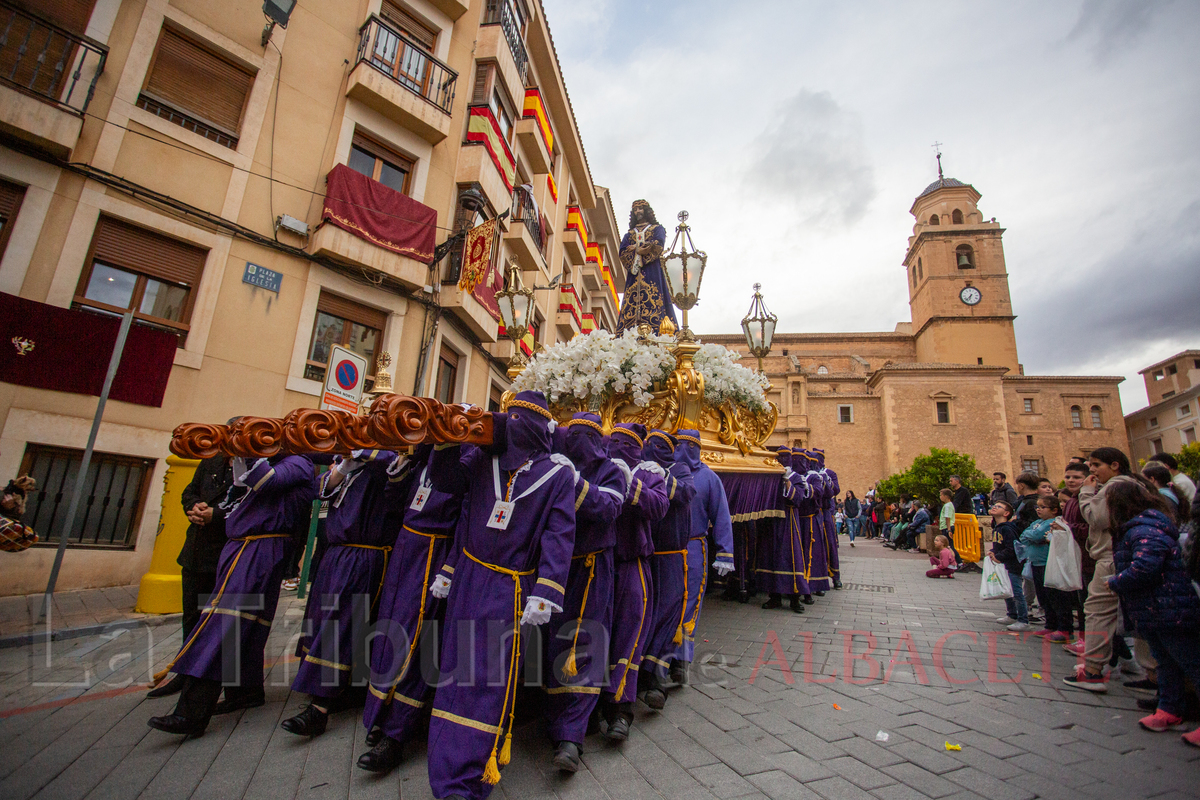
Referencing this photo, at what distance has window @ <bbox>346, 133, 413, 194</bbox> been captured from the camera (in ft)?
36.2

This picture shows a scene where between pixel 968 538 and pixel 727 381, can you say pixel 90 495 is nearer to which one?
pixel 727 381

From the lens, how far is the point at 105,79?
7715 mm

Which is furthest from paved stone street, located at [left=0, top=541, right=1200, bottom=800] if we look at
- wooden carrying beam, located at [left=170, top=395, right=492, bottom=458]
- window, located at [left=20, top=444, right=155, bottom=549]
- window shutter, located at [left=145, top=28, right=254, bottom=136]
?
window shutter, located at [left=145, top=28, right=254, bottom=136]

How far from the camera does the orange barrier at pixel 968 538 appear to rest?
38.3ft

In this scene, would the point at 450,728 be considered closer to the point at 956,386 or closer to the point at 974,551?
the point at 974,551

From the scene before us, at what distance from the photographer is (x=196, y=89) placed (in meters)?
8.73

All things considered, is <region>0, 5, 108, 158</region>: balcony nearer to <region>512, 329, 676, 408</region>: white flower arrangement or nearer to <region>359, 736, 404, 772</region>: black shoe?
<region>512, 329, 676, 408</region>: white flower arrangement

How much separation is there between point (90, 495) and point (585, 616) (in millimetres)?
8081

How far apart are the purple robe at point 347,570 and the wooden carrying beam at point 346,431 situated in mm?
650

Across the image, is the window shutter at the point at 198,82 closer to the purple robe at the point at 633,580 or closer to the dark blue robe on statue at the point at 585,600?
the dark blue robe on statue at the point at 585,600

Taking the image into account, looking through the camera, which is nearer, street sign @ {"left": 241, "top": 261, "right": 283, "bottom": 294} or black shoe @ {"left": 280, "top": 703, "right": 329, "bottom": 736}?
black shoe @ {"left": 280, "top": 703, "right": 329, "bottom": 736}

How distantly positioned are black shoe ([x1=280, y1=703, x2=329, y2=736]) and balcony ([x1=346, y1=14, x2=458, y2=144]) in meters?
11.3

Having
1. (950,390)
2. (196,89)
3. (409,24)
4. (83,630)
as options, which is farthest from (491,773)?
(950,390)

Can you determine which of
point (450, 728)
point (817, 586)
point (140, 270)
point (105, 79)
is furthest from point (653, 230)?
point (105, 79)
